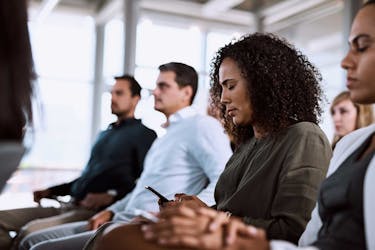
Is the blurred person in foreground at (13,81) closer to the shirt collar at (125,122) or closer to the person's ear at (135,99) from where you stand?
the shirt collar at (125,122)

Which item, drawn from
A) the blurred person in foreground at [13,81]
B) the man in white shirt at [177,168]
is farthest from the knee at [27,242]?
the blurred person in foreground at [13,81]

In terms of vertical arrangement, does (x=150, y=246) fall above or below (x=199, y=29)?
below

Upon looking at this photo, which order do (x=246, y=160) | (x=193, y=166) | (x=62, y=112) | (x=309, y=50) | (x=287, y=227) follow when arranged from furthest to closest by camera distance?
(x=62, y=112)
(x=309, y=50)
(x=193, y=166)
(x=246, y=160)
(x=287, y=227)

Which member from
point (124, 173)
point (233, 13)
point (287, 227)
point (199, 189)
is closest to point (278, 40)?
point (287, 227)

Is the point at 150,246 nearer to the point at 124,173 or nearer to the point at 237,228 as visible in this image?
the point at 237,228

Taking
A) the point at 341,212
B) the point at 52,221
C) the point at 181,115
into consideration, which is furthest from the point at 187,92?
the point at 341,212

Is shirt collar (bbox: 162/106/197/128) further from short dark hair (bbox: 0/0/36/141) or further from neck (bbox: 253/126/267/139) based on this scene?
short dark hair (bbox: 0/0/36/141)

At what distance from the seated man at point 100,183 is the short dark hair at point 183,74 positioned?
0.45 meters

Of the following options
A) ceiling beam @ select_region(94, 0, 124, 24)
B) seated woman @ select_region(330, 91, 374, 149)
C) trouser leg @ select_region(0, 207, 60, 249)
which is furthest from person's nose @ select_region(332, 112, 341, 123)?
ceiling beam @ select_region(94, 0, 124, 24)

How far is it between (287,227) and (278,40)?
0.71m

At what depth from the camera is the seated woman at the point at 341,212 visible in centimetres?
92

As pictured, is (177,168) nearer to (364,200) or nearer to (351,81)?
(351,81)

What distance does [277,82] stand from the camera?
1643mm

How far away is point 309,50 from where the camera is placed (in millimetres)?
6480
